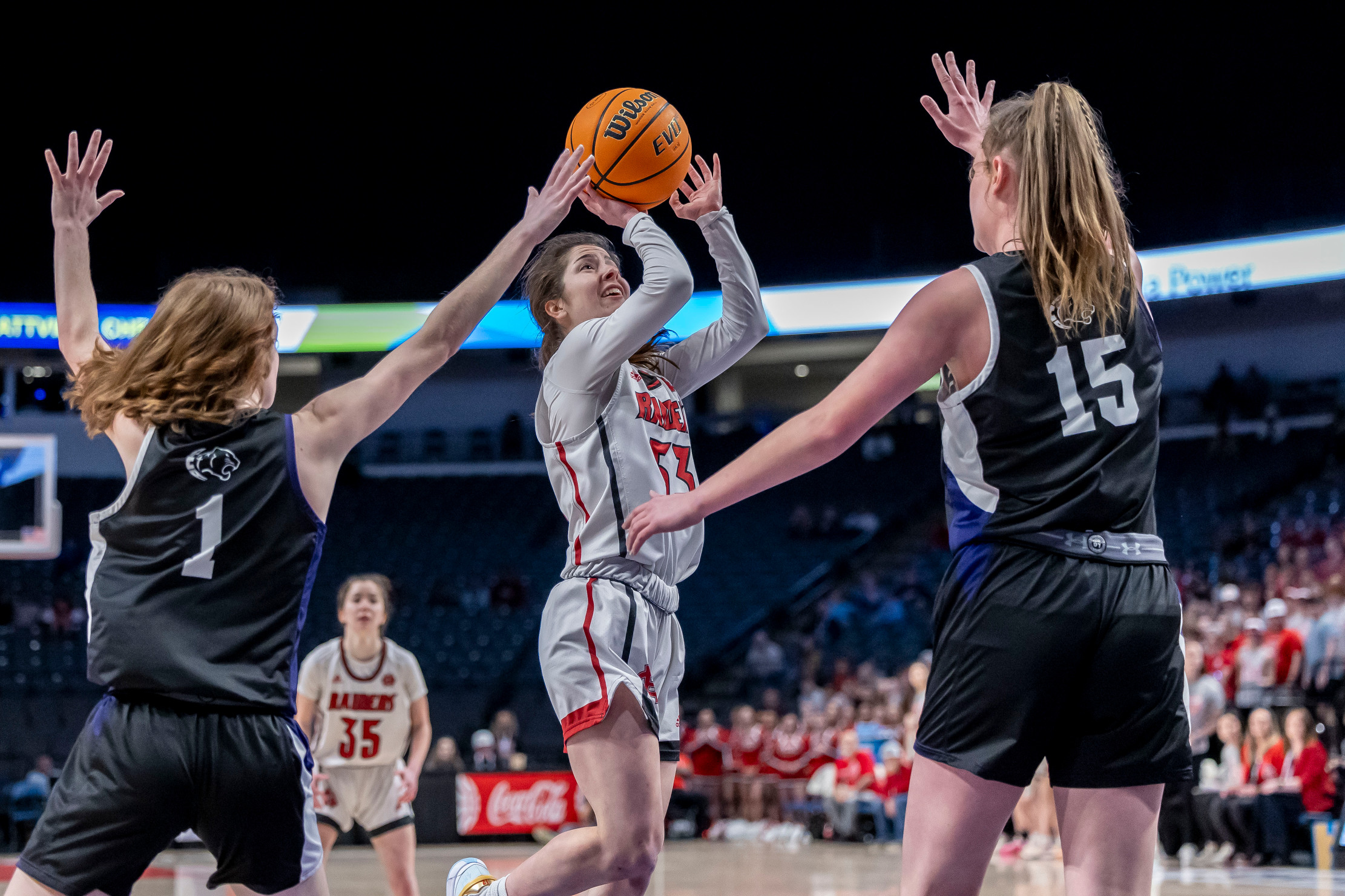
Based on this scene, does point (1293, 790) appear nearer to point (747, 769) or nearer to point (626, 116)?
point (747, 769)

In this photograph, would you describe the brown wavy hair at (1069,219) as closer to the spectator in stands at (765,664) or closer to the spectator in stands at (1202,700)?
the spectator in stands at (1202,700)

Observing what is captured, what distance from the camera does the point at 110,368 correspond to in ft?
8.93

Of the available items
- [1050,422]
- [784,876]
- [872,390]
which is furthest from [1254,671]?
[872,390]

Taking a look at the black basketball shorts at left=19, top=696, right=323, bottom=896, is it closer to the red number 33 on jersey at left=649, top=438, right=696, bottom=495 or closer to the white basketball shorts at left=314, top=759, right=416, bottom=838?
the red number 33 on jersey at left=649, top=438, right=696, bottom=495

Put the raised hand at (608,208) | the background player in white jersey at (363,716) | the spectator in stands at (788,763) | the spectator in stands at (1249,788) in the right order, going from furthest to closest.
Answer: the spectator in stands at (788,763), the spectator in stands at (1249,788), the background player in white jersey at (363,716), the raised hand at (608,208)

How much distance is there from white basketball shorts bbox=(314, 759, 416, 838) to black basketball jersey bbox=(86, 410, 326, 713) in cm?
431

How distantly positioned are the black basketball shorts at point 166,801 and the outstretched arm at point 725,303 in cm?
218

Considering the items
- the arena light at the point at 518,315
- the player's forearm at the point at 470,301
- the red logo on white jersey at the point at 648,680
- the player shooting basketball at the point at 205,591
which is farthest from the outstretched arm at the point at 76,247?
the arena light at the point at 518,315

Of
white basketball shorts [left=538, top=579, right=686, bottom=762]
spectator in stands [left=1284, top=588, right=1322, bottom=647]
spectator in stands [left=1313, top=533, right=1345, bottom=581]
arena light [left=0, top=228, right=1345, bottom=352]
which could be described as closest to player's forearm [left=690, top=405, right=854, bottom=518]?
white basketball shorts [left=538, top=579, right=686, bottom=762]

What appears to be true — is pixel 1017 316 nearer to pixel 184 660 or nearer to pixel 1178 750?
pixel 1178 750

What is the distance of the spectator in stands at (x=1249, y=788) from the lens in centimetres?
1011

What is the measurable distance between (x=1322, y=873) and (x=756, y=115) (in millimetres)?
16033

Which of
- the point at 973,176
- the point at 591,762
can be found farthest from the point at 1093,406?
the point at 591,762

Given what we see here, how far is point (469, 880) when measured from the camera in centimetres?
406
